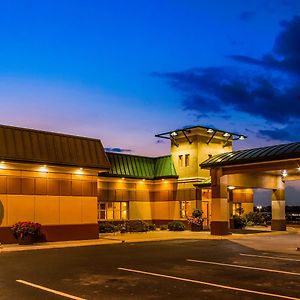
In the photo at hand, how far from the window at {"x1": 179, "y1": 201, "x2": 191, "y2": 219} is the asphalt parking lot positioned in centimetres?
1690

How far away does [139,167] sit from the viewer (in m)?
→ 39.0

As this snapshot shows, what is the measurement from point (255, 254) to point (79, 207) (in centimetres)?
1180

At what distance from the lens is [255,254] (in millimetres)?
19344

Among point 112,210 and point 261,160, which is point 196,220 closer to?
point 112,210

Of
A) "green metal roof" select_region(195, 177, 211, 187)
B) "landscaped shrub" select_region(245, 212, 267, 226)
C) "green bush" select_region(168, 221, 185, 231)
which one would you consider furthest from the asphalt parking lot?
"landscaped shrub" select_region(245, 212, 267, 226)

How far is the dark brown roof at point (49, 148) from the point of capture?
24656 mm

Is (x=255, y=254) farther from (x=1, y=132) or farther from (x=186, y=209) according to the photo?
(x=186, y=209)

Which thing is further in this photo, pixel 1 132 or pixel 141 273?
pixel 1 132

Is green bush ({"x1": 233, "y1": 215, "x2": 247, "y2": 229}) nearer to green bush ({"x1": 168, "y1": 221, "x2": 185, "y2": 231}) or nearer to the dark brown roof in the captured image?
green bush ({"x1": 168, "y1": 221, "x2": 185, "y2": 231})

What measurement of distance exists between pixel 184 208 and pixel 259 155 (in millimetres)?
11003

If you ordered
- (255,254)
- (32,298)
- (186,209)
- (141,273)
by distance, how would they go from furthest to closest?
(186,209) → (255,254) → (141,273) → (32,298)

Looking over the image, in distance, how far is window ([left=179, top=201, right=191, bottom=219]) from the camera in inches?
1478

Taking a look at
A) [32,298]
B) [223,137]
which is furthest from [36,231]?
[223,137]

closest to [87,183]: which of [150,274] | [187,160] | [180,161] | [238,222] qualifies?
[187,160]
